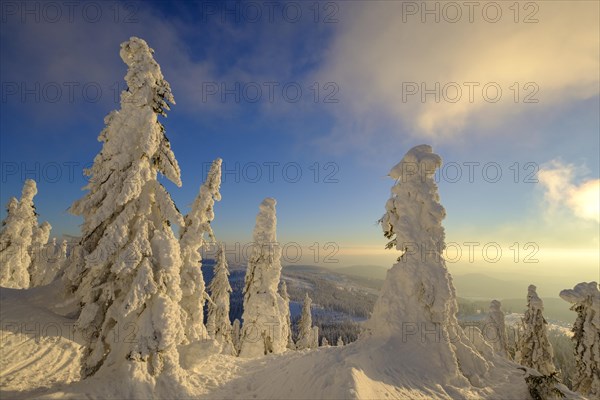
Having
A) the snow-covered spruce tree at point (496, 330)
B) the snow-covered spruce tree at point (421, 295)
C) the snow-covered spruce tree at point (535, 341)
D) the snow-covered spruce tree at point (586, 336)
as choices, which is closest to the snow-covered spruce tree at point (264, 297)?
the snow-covered spruce tree at point (421, 295)

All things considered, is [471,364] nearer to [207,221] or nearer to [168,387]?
[168,387]

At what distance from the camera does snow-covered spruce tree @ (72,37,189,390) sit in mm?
11938

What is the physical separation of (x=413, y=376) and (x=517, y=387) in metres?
4.73

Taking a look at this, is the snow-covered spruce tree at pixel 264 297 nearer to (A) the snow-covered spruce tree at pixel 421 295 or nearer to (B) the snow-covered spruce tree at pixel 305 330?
(A) the snow-covered spruce tree at pixel 421 295

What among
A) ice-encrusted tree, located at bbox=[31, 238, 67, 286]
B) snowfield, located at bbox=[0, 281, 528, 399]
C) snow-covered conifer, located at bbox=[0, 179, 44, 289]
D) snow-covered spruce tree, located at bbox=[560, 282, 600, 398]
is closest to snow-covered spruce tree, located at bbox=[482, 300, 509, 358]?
snow-covered spruce tree, located at bbox=[560, 282, 600, 398]

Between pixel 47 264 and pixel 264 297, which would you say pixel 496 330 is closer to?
pixel 264 297

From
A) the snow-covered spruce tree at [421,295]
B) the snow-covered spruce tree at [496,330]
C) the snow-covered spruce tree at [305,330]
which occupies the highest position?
the snow-covered spruce tree at [421,295]

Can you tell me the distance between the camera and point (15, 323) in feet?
43.7

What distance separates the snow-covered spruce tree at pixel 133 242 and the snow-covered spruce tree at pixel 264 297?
11.8 metres

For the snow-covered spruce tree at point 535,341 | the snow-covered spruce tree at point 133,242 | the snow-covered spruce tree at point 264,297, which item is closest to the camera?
the snow-covered spruce tree at point 133,242

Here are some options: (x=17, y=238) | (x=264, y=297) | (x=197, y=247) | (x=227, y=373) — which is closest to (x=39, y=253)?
(x=17, y=238)

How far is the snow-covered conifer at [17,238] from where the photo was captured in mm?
30531

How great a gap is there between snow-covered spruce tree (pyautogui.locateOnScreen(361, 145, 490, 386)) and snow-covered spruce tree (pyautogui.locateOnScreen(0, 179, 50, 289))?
35.2 meters

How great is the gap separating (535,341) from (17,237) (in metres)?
50.5
